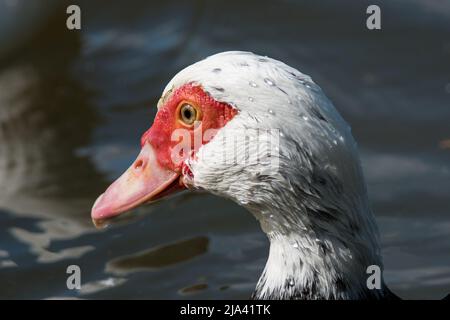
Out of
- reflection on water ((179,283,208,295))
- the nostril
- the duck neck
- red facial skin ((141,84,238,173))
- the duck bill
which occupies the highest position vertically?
red facial skin ((141,84,238,173))

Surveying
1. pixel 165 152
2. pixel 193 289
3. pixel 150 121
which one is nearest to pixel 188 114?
pixel 165 152

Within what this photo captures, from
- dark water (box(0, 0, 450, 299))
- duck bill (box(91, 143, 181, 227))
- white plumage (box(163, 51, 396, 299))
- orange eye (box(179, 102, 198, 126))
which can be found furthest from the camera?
dark water (box(0, 0, 450, 299))

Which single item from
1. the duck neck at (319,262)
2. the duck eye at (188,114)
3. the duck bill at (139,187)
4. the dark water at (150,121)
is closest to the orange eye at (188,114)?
the duck eye at (188,114)

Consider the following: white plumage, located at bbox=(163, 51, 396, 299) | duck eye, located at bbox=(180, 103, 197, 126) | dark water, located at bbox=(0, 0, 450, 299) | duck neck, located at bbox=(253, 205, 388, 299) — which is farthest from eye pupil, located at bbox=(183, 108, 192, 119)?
dark water, located at bbox=(0, 0, 450, 299)

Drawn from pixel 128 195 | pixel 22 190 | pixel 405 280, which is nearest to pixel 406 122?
pixel 405 280

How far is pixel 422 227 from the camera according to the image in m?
7.12

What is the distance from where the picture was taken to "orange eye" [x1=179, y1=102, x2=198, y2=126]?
4.78m

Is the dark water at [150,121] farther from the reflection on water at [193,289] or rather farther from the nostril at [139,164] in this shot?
the nostril at [139,164]

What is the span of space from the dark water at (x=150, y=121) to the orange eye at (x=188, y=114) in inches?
79.2

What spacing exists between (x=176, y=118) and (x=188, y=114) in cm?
8

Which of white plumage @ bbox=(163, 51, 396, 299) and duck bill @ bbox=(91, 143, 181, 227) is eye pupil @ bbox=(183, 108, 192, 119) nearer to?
white plumage @ bbox=(163, 51, 396, 299)

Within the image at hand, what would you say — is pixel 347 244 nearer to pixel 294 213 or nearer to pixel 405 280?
pixel 294 213
